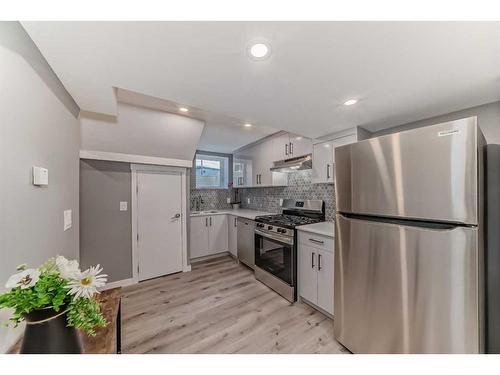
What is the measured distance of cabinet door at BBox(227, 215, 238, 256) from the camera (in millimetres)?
3557

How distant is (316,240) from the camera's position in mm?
1982

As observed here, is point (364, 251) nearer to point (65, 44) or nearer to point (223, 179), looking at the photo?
point (65, 44)

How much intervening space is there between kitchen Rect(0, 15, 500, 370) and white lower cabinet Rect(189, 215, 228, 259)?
0.65 meters

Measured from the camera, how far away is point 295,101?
156cm

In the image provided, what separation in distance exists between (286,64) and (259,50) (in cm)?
20

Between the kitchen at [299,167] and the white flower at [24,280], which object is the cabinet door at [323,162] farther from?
the white flower at [24,280]

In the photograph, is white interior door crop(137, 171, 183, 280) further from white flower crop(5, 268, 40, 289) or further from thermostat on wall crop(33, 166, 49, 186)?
white flower crop(5, 268, 40, 289)

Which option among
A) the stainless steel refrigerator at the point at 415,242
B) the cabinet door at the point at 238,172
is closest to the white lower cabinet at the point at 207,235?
the cabinet door at the point at 238,172

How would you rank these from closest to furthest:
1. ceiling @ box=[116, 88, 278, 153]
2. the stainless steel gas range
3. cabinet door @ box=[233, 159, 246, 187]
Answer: ceiling @ box=[116, 88, 278, 153] → the stainless steel gas range → cabinet door @ box=[233, 159, 246, 187]

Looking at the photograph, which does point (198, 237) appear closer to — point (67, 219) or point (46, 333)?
point (67, 219)

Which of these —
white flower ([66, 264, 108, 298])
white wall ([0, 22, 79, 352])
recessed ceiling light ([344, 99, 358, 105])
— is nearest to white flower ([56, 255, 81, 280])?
white flower ([66, 264, 108, 298])

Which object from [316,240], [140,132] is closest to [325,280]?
[316,240]
